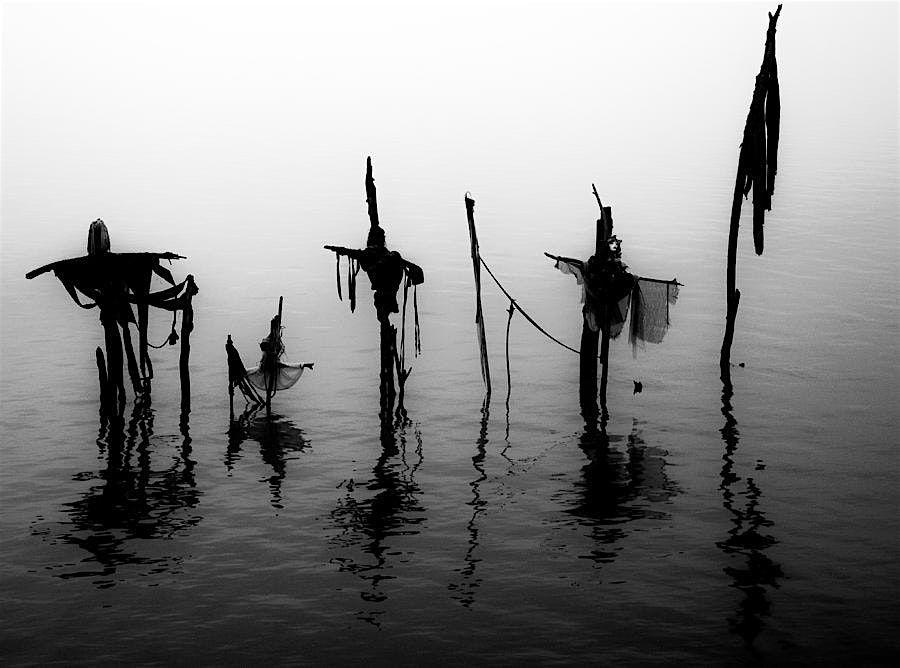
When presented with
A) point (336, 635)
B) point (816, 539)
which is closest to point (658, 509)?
point (816, 539)

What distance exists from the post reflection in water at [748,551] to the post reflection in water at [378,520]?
6.22m

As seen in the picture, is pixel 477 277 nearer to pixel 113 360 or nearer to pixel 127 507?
pixel 113 360

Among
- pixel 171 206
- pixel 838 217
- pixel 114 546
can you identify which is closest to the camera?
pixel 114 546

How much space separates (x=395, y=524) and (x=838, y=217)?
70.6m

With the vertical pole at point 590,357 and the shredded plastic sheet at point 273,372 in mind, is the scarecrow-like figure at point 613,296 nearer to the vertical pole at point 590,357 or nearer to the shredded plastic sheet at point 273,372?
the vertical pole at point 590,357

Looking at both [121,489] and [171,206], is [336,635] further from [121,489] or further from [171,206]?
[171,206]

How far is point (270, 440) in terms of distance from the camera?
1262 inches

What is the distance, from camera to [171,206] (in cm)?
10919

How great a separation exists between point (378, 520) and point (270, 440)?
683 cm

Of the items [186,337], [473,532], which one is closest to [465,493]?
[473,532]

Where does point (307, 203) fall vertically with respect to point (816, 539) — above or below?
above

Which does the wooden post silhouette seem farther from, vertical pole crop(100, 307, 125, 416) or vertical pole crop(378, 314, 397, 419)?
vertical pole crop(100, 307, 125, 416)

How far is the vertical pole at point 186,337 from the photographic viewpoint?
31.6 m

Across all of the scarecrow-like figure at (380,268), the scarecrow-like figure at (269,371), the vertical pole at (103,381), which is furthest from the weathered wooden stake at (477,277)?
the vertical pole at (103,381)
